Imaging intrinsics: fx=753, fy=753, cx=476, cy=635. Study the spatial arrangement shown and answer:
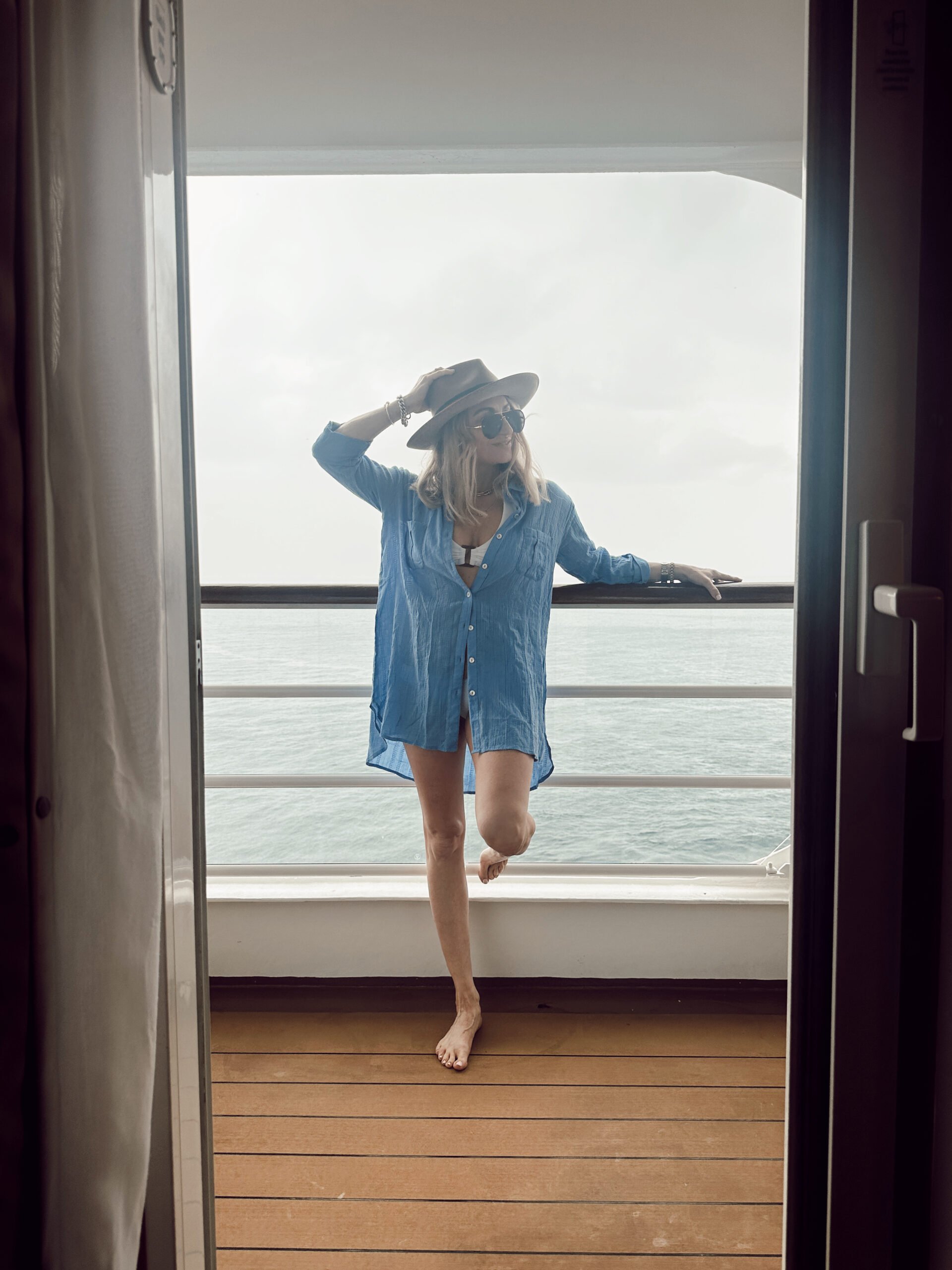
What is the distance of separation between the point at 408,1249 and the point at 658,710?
4.11 ft

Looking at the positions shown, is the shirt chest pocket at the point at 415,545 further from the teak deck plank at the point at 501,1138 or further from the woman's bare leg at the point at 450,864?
the teak deck plank at the point at 501,1138

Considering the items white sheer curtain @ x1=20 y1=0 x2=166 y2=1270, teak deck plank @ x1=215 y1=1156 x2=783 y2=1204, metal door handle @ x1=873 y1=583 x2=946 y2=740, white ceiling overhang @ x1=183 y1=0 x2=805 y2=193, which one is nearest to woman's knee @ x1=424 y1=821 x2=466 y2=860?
teak deck plank @ x1=215 y1=1156 x2=783 y2=1204

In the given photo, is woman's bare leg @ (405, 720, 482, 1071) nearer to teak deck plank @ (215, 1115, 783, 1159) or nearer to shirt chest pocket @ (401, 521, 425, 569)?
teak deck plank @ (215, 1115, 783, 1159)

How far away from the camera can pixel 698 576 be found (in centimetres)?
169

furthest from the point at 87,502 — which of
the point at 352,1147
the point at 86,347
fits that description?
the point at 352,1147

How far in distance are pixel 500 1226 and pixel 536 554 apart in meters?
1.20

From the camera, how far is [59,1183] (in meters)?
0.57

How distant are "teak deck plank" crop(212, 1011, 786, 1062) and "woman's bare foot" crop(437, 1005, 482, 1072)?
0.12 ft

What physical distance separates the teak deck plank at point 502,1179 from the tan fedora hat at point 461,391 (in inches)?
54.9

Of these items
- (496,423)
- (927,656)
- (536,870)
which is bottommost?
(536,870)

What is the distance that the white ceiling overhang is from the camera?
5.27 ft

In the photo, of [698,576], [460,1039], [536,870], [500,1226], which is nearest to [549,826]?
[536,870]

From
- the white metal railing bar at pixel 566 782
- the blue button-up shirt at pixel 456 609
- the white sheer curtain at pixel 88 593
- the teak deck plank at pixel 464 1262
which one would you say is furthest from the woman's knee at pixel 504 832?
the white sheer curtain at pixel 88 593

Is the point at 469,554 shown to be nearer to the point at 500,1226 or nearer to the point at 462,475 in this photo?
the point at 462,475
